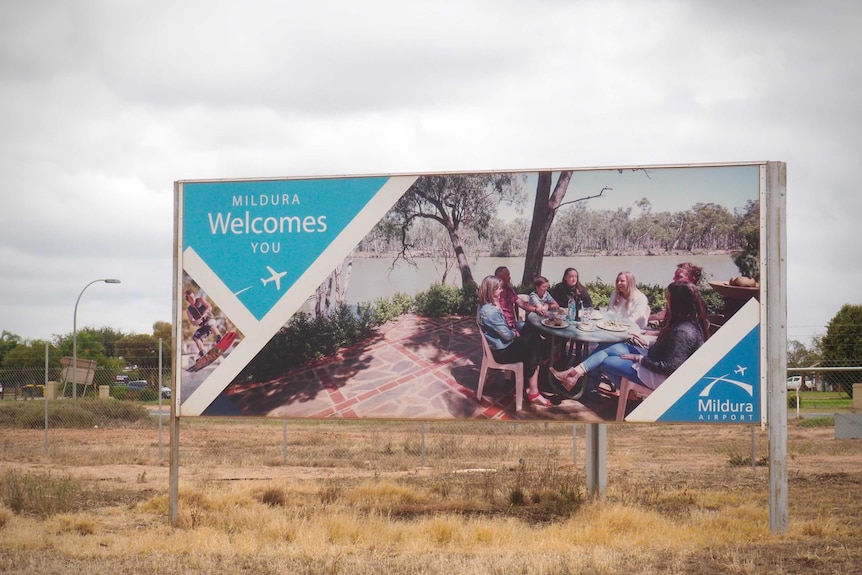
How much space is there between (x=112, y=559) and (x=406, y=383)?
4.00 meters

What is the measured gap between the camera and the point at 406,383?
11.5 metres

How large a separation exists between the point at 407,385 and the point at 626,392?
275 cm

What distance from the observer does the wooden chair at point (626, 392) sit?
11102 mm

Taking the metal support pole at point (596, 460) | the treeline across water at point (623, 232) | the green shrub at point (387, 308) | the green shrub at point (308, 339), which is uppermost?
the treeline across water at point (623, 232)

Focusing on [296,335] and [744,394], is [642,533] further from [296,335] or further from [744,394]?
[296,335]

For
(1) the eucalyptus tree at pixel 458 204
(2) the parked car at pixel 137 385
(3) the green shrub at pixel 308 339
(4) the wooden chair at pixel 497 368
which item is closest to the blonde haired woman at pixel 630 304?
(4) the wooden chair at pixel 497 368

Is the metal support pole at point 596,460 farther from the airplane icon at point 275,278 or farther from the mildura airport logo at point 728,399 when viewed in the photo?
the airplane icon at point 275,278

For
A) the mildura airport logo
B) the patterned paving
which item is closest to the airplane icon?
the patterned paving

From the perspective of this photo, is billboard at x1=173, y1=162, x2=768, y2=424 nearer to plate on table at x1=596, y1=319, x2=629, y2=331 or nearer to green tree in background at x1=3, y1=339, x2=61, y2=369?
plate on table at x1=596, y1=319, x2=629, y2=331

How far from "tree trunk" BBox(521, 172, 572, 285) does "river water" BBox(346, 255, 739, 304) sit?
3.6 inches

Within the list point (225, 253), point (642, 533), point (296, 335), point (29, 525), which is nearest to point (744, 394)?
point (642, 533)

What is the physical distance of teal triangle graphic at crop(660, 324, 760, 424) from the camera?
10.9 m

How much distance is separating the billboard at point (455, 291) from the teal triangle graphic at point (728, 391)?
0.02 meters

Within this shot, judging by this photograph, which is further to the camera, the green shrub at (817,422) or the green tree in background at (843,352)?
the green tree in background at (843,352)
